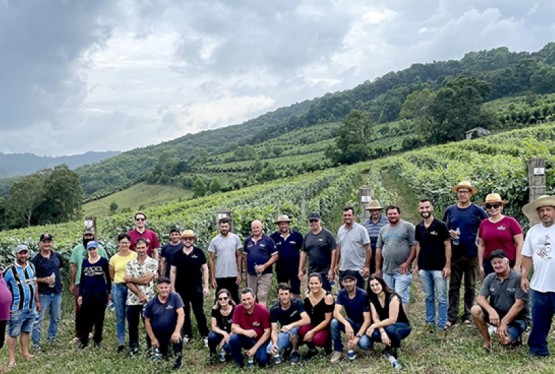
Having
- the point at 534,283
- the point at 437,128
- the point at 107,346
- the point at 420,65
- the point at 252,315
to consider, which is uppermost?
the point at 420,65

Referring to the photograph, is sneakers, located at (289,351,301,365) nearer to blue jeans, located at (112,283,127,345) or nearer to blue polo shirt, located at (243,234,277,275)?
blue polo shirt, located at (243,234,277,275)

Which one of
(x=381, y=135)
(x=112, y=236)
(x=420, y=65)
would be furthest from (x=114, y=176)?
(x=112, y=236)

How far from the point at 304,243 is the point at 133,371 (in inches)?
121

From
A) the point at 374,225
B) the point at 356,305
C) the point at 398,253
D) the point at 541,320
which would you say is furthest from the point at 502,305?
the point at 374,225

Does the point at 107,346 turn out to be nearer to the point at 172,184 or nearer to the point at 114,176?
the point at 172,184

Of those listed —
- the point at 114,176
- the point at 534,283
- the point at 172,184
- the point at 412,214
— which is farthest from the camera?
the point at 114,176

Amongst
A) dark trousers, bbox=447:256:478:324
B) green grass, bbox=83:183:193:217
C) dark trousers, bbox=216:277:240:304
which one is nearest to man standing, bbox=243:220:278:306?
dark trousers, bbox=216:277:240:304

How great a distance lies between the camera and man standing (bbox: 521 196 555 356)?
516cm

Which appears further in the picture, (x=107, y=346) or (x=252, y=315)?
(x=107, y=346)

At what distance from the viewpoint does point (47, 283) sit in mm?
7648

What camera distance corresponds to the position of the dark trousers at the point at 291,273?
7680 mm

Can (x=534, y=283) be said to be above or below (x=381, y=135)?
below

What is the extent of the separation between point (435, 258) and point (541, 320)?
146cm

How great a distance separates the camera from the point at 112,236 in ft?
45.6
